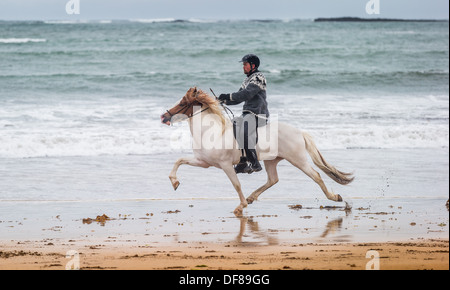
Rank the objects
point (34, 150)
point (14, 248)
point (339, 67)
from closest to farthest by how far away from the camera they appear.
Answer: point (14, 248), point (34, 150), point (339, 67)

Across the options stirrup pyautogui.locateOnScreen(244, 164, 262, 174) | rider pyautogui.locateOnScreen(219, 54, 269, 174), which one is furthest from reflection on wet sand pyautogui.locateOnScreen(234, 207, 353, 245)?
rider pyautogui.locateOnScreen(219, 54, 269, 174)

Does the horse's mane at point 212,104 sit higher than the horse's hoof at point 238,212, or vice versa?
the horse's mane at point 212,104

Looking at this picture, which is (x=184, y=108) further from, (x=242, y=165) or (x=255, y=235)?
(x=255, y=235)

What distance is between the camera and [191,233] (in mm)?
8227

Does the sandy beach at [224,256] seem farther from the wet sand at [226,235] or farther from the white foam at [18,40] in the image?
the white foam at [18,40]

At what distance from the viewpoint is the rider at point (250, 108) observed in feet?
29.6

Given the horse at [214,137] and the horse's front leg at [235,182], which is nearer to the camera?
the horse at [214,137]

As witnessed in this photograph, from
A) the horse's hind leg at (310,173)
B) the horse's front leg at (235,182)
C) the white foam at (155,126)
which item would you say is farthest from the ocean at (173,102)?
the horse's front leg at (235,182)

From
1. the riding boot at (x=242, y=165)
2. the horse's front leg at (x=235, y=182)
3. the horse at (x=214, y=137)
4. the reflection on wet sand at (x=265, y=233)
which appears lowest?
the reflection on wet sand at (x=265, y=233)

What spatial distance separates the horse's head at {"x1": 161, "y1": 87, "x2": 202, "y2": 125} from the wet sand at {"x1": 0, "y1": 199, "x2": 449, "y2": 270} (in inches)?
49.2

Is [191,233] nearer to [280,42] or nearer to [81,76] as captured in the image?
[81,76]
